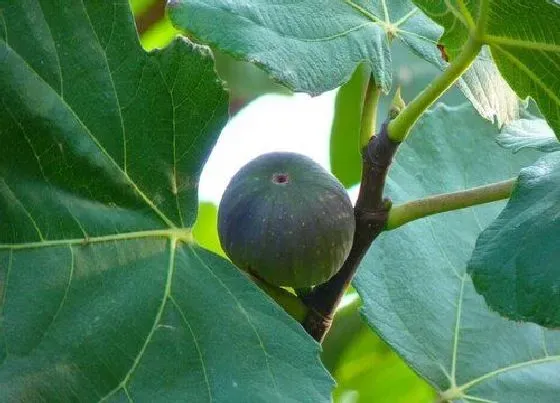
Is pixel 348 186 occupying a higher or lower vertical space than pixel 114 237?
lower

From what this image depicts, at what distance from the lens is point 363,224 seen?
3.22 ft

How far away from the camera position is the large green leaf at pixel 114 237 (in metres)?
0.88

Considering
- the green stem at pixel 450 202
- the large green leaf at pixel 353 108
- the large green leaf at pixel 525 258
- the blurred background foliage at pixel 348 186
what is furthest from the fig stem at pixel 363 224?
the large green leaf at pixel 353 108

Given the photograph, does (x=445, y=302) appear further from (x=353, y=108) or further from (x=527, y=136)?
(x=353, y=108)

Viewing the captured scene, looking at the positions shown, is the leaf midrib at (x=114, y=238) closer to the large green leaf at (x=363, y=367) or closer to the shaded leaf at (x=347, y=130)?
the large green leaf at (x=363, y=367)

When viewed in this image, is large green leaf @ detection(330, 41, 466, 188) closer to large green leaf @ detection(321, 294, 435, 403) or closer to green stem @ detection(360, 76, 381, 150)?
large green leaf @ detection(321, 294, 435, 403)

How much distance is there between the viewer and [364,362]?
169cm

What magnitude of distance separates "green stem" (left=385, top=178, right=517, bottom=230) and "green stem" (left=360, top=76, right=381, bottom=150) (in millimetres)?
75

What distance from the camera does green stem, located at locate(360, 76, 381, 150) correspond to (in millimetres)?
1008

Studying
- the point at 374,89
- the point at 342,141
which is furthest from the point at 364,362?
the point at 374,89

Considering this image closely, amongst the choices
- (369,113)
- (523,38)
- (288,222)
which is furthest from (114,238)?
(523,38)

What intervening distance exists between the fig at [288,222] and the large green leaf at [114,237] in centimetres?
3

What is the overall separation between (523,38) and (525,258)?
0.19 m

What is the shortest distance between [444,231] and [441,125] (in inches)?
7.3
